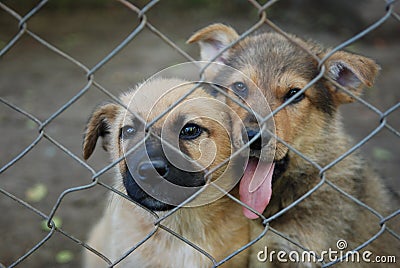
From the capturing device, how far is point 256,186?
117 inches

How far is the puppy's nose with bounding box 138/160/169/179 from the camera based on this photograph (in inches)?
98.9

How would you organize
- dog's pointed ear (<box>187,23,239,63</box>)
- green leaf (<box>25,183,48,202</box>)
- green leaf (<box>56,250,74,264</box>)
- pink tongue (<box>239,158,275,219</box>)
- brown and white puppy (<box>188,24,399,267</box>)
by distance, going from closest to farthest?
1. pink tongue (<box>239,158,275,219</box>)
2. brown and white puppy (<box>188,24,399,267</box>)
3. dog's pointed ear (<box>187,23,239,63</box>)
4. green leaf (<box>56,250,74,264</box>)
5. green leaf (<box>25,183,48,202</box>)

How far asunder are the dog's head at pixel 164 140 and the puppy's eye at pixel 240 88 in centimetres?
26

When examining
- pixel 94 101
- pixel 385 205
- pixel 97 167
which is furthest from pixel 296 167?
pixel 94 101

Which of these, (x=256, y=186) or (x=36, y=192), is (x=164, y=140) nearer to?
(x=256, y=186)

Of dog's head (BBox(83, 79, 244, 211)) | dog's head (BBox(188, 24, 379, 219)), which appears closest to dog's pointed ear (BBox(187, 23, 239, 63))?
dog's head (BBox(188, 24, 379, 219))

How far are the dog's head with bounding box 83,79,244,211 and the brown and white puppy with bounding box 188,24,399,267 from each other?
0.78 ft

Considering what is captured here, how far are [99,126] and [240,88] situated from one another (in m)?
0.98

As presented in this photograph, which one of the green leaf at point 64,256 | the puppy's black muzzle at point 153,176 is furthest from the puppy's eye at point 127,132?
the green leaf at point 64,256

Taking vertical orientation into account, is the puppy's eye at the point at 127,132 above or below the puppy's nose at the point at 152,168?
above

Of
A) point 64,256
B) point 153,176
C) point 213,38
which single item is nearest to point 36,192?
point 64,256

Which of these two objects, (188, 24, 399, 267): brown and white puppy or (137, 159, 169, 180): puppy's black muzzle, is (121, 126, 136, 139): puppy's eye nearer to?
(137, 159, 169, 180): puppy's black muzzle

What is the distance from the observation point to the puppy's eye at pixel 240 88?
130 inches

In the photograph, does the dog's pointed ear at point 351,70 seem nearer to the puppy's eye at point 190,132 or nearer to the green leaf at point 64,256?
the puppy's eye at point 190,132
